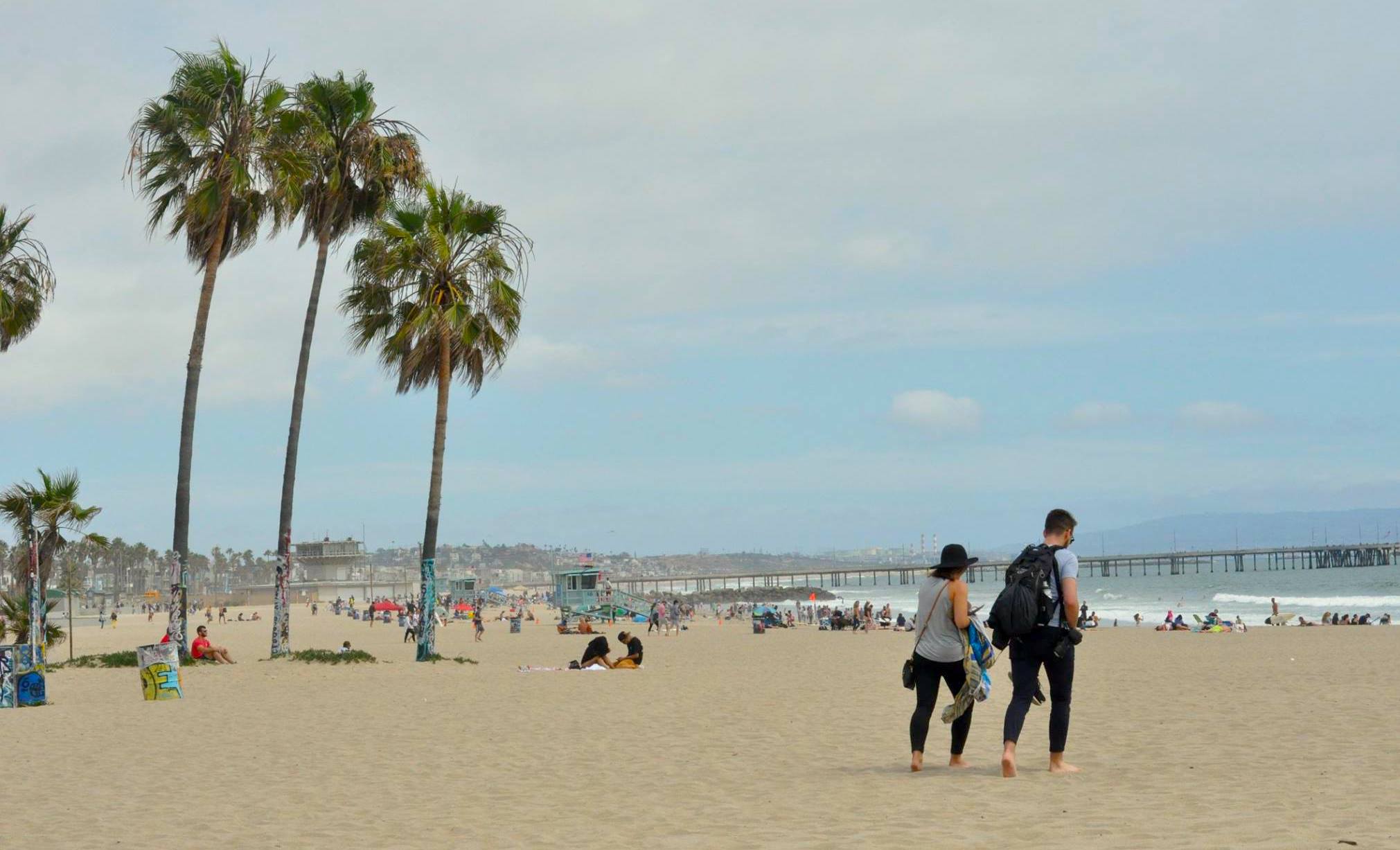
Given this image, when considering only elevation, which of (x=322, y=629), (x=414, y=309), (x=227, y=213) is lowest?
(x=322, y=629)

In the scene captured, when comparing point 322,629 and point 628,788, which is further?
point 322,629

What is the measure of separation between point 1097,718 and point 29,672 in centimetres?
1222

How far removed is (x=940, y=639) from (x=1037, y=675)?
0.66m

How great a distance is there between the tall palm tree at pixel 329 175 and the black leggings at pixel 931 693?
57.5 ft

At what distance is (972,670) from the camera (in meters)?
8.18

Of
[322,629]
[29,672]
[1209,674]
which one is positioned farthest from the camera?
[322,629]

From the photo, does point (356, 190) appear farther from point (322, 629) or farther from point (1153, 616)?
point (1153, 616)

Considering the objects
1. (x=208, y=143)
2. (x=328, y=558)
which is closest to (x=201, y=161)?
(x=208, y=143)

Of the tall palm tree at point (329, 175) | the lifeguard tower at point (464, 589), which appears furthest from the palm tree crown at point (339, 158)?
the lifeguard tower at point (464, 589)

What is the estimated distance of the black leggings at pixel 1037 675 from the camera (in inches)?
305

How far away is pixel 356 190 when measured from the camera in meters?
24.7

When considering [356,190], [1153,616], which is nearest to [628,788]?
[356,190]

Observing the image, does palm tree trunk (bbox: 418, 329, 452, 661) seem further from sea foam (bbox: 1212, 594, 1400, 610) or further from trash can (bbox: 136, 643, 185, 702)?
sea foam (bbox: 1212, 594, 1400, 610)

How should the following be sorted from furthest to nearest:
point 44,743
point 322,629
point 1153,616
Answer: point 1153,616 < point 322,629 < point 44,743
